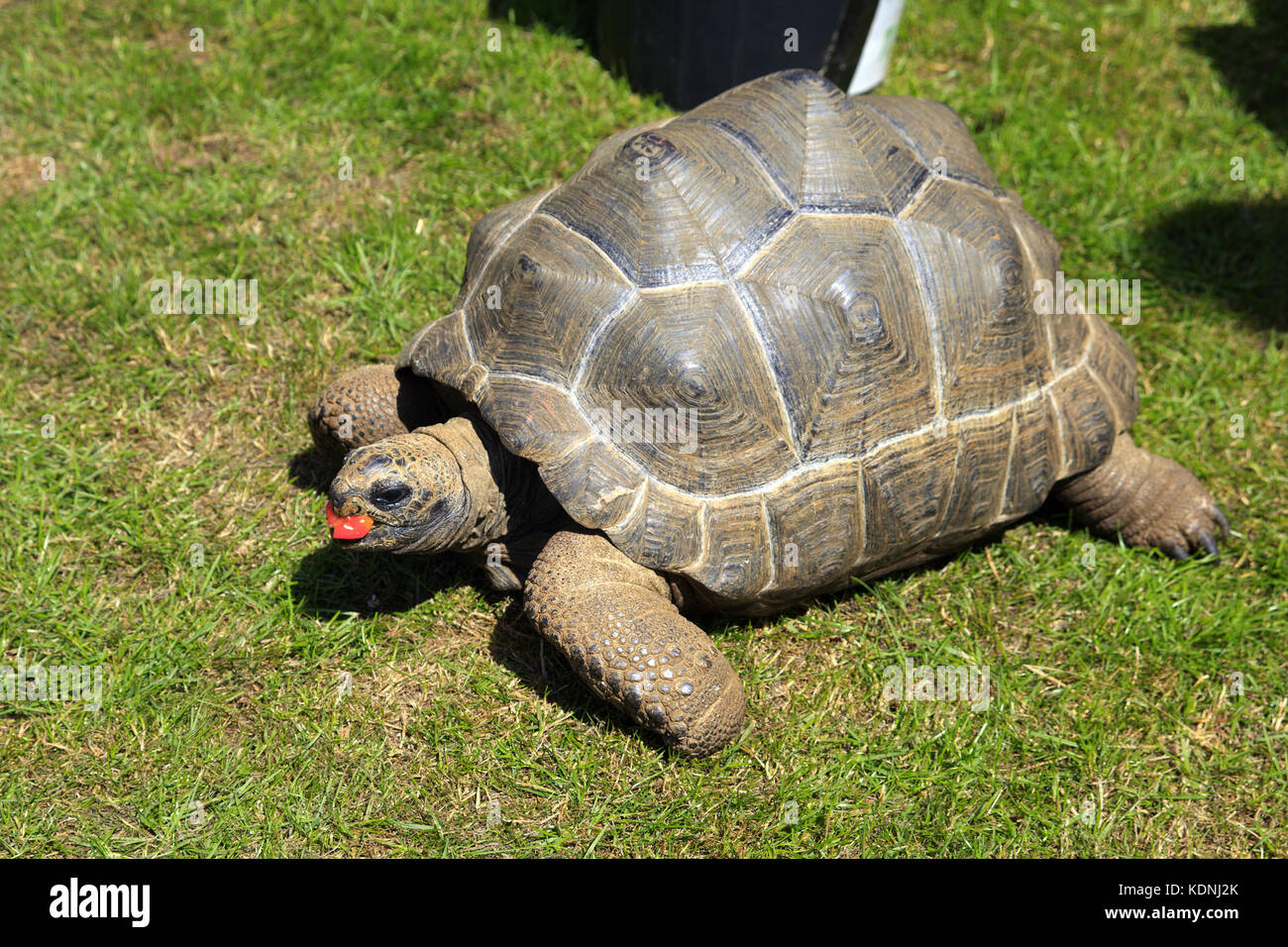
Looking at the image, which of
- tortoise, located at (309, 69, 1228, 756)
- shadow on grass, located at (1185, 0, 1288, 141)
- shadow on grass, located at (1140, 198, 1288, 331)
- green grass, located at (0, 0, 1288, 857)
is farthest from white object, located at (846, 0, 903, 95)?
shadow on grass, located at (1185, 0, 1288, 141)

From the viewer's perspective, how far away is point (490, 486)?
334 cm

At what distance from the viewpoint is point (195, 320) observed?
14.5ft

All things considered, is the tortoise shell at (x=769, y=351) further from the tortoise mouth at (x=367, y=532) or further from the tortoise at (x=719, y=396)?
the tortoise mouth at (x=367, y=532)

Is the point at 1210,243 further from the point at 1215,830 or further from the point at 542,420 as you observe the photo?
the point at 542,420

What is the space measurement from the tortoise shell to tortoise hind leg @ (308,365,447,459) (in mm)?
160

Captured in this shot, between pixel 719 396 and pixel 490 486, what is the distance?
86 centimetres

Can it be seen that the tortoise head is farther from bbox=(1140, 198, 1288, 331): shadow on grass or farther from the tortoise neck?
bbox=(1140, 198, 1288, 331): shadow on grass

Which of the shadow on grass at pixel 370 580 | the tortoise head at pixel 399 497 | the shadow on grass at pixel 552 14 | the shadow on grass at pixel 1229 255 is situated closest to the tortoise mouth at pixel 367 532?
the tortoise head at pixel 399 497

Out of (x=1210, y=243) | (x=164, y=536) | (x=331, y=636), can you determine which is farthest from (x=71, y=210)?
(x=1210, y=243)

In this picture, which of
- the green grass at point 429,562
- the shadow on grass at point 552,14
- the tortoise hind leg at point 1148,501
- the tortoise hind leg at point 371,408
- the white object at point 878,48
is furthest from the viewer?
the shadow on grass at point 552,14

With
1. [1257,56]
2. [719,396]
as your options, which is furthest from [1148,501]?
[1257,56]

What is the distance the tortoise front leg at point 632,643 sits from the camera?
300 centimetres

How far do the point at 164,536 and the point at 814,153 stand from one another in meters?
2.82

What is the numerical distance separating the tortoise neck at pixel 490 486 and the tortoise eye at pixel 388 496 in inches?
9.2
